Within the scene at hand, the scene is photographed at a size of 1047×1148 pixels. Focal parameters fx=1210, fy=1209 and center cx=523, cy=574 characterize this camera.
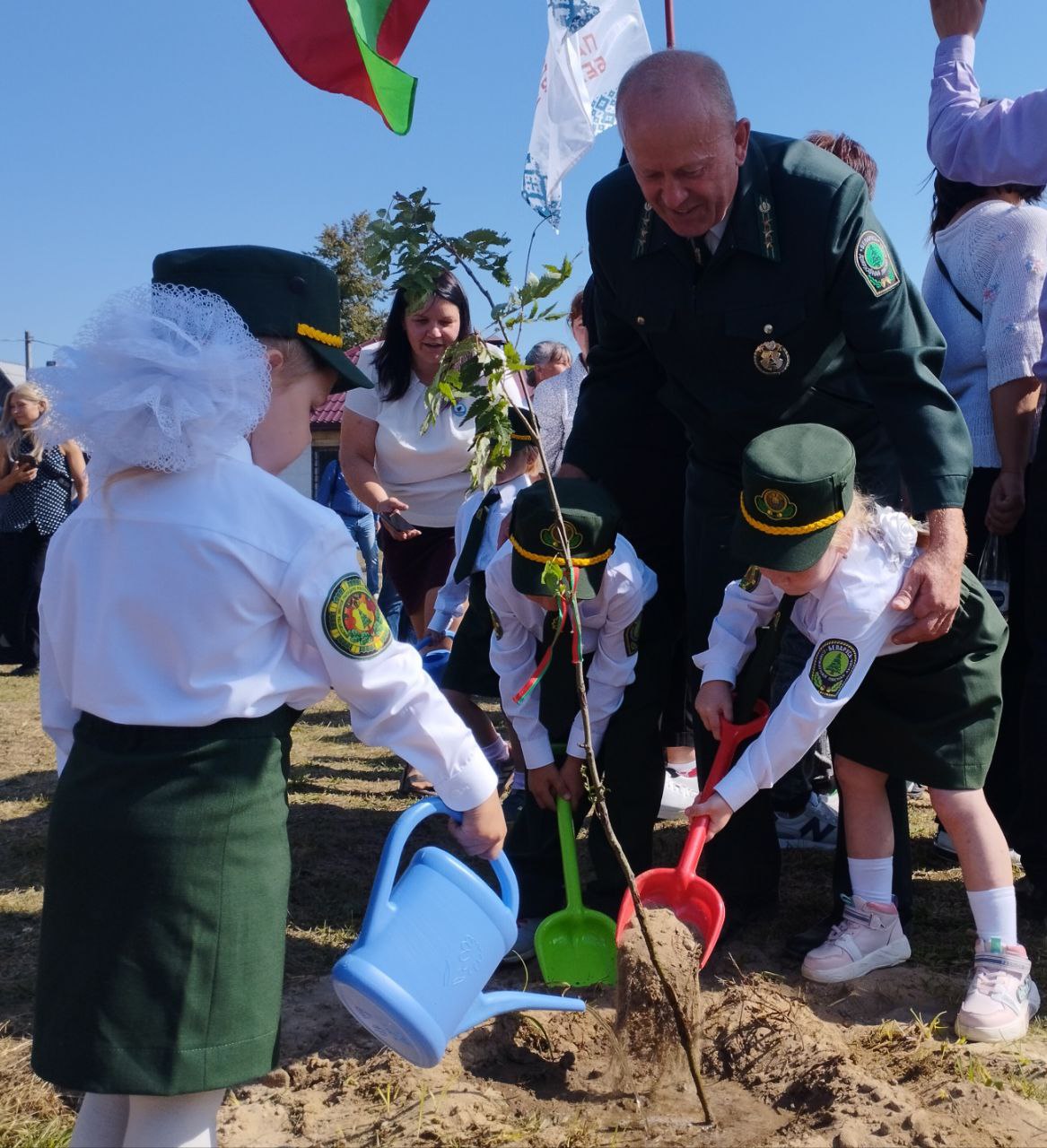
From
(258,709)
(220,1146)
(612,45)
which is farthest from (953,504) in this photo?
(612,45)

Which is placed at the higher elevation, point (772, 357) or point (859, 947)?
point (772, 357)

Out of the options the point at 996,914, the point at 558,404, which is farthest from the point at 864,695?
the point at 558,404

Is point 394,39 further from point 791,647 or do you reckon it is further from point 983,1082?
point 983,1082

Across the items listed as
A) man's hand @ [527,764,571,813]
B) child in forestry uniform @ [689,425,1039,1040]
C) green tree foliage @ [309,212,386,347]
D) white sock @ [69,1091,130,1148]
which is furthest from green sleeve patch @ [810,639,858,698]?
green tree foliage @ [309,212,386,347]

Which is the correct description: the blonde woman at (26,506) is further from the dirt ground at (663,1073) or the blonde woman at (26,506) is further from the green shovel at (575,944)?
the green shovel at (575,944)

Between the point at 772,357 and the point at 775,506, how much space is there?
1.95 feet

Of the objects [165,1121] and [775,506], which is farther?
[775,506]

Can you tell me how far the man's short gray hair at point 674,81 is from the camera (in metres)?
2.69

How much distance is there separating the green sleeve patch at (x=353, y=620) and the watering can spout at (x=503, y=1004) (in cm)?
66

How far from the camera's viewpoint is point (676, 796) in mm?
4297

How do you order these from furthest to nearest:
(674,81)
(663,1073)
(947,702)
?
(947,702) < (674,81) < (663,1073)

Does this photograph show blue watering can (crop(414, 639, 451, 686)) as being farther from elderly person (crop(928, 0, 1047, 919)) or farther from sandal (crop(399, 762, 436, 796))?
elderly person (crop(928, 0, 1047, 919))

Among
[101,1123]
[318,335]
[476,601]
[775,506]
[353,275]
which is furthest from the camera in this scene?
[353,275]

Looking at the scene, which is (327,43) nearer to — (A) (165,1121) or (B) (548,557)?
(B) (548,557)
